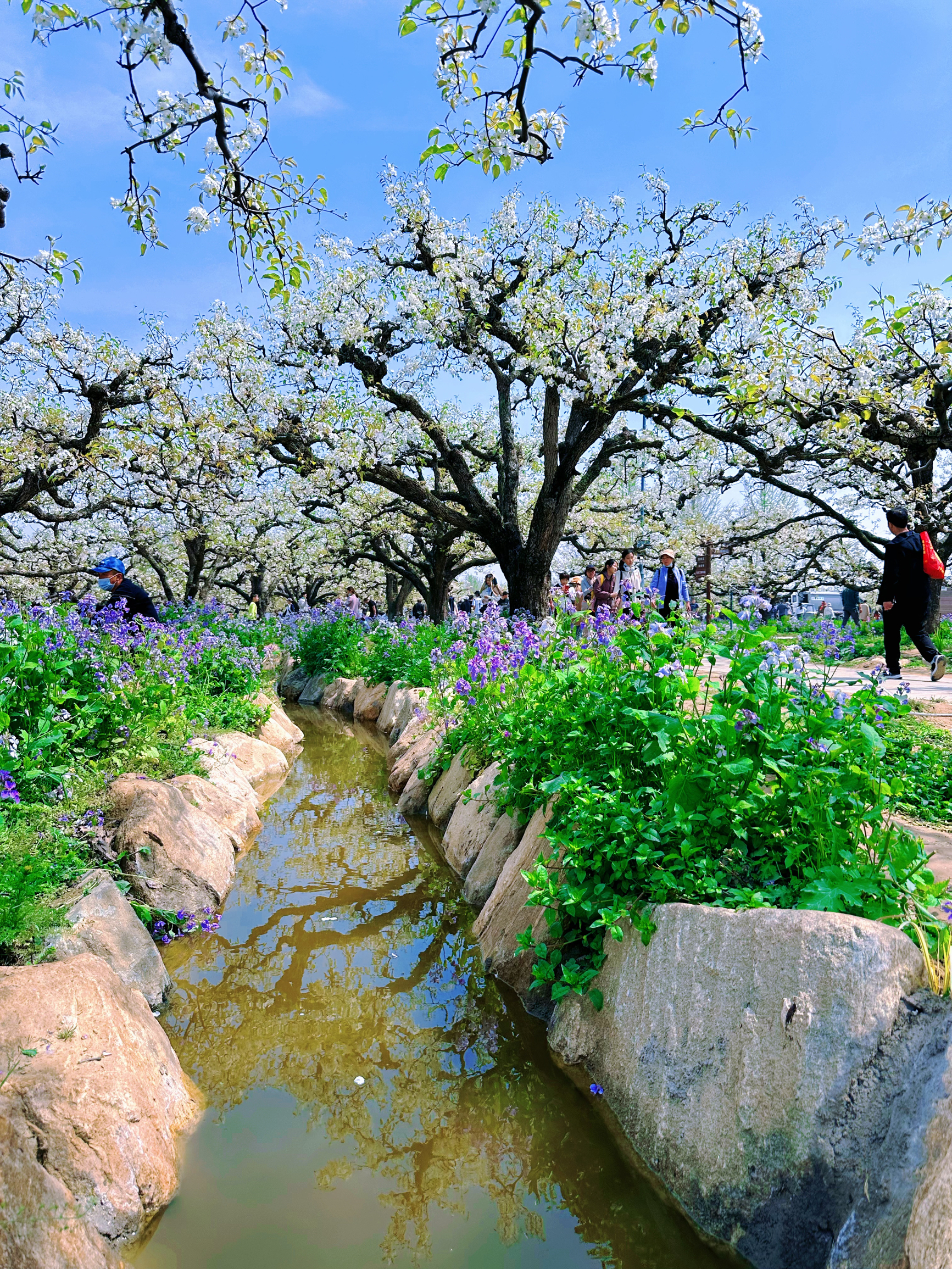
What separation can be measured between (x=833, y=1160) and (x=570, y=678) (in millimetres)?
2749

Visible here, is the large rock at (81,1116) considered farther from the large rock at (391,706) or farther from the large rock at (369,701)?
the large rock at (369,701)

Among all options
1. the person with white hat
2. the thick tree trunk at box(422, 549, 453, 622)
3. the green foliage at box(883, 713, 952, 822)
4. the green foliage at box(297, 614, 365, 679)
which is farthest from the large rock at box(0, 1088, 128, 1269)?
the thick tree trunk at box(422, 549, 453, 622)

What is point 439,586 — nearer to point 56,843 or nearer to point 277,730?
point 277,730

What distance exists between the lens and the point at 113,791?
480cm

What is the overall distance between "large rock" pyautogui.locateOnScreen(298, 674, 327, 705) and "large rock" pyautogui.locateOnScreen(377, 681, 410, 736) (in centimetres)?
428

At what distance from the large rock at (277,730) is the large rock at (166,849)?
3860 mm

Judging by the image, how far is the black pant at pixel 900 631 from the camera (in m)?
7.96

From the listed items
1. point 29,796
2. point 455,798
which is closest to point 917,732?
point 455,798

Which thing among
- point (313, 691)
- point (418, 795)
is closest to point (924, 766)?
point (418, 795)

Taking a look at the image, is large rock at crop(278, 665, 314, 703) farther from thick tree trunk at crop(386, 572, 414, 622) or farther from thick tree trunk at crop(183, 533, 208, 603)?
thick tree trunk at crop(386, 572, 414, 622)

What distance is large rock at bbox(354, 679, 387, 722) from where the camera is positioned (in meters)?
12.7

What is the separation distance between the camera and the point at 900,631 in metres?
8.12

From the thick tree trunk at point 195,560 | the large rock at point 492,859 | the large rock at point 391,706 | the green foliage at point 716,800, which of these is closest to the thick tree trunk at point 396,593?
the thick tree trunk at point 195,560

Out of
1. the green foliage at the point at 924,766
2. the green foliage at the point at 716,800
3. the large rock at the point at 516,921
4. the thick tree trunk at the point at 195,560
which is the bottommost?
the large rock at the point at 516,921
